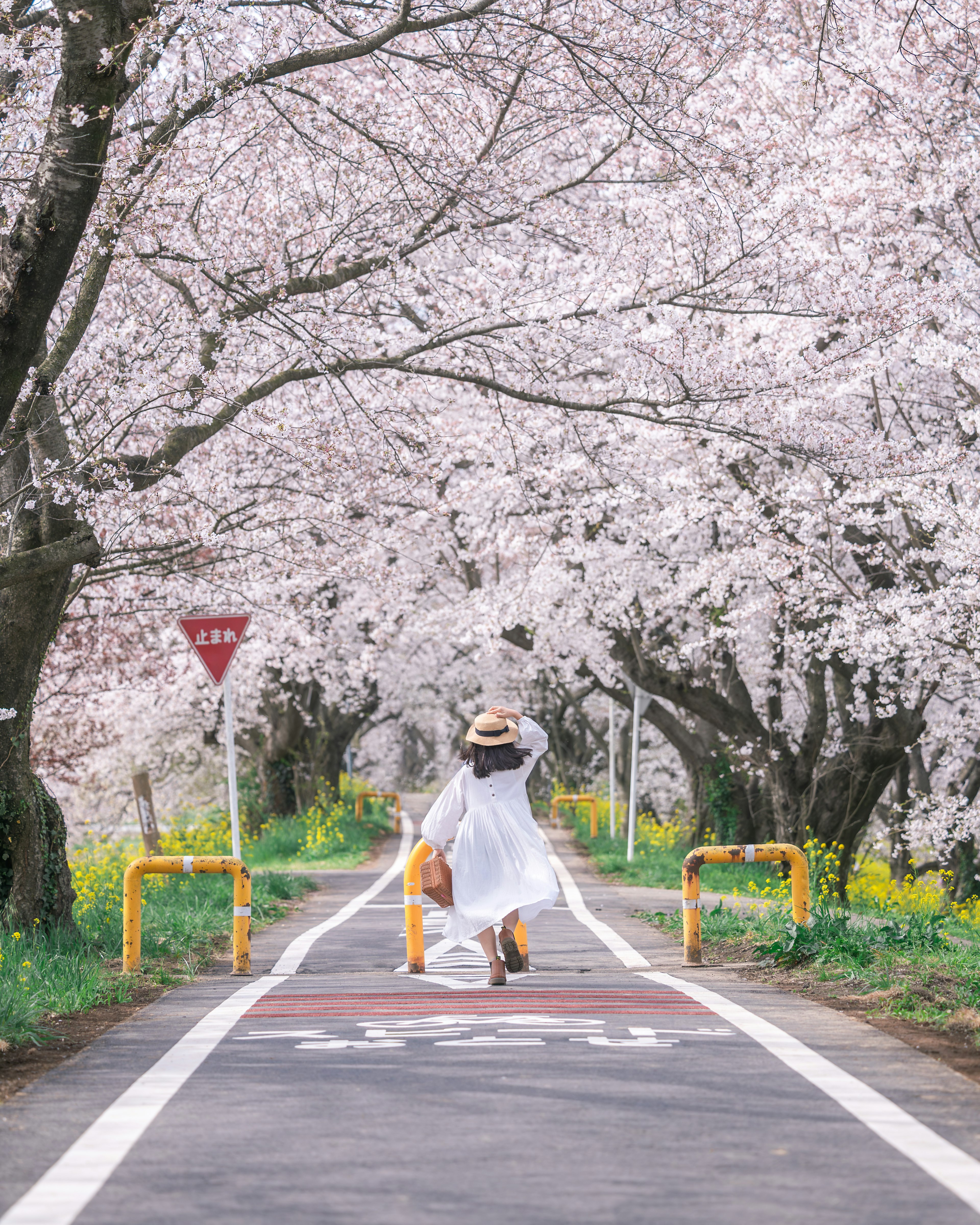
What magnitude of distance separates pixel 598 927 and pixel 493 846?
14.7 ft

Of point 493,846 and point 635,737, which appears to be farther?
point 635,737

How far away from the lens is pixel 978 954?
8938 millimetres

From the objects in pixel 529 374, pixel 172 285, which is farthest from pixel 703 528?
pixel 172 285

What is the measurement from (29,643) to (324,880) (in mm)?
10465

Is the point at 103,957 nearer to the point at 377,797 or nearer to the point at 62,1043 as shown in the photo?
the point at 62,1043

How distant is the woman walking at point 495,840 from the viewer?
8.73m

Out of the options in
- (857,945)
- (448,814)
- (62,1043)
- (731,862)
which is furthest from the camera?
(731,862)

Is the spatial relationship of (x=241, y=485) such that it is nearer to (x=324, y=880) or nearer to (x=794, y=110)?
(x=324, y=880)

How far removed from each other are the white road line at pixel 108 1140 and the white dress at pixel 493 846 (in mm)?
2065

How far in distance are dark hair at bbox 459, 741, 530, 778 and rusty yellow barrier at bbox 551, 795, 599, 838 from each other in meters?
18.9

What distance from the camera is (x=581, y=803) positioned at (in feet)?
115

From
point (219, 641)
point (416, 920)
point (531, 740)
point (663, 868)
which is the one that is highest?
point (219, 641)

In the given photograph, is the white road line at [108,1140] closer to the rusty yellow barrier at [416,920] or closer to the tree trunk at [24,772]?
the rusty yellow barrier at [416,920]

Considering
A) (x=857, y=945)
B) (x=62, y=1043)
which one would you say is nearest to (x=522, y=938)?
(x=857, y=945)
